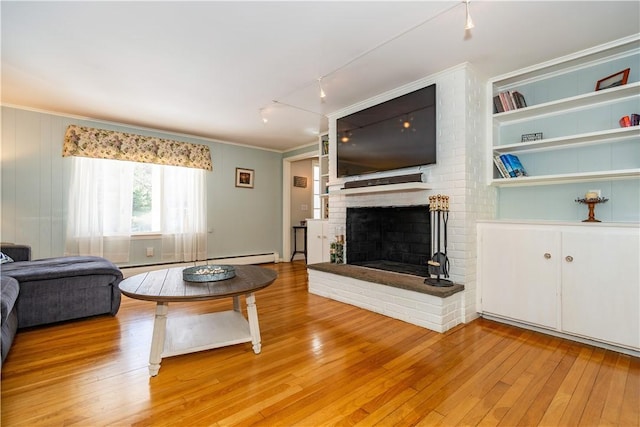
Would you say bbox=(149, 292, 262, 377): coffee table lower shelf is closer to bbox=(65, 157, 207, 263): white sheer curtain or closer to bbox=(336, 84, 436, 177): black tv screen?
bbox=(336, 84, 436, 177): black tv screen

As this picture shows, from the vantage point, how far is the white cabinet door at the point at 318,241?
4809 mm

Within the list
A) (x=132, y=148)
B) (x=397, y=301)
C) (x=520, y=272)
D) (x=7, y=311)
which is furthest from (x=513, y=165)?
(x=132, y=148)

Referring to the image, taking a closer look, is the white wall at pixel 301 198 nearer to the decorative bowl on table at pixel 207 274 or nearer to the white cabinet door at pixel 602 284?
the decorative bowl on table at pixel 207 274

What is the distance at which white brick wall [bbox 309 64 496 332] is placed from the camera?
2646 millimetres

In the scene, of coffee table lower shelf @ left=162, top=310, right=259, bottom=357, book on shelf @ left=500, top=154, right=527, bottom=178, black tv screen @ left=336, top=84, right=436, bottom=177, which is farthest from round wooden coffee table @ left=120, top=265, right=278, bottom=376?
book on shelf @ left=500, top=154, right=527, bottom=178

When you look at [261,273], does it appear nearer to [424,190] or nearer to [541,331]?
[424,190]

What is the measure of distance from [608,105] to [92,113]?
5.47 meters

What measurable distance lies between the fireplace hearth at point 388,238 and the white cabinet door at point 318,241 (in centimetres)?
112

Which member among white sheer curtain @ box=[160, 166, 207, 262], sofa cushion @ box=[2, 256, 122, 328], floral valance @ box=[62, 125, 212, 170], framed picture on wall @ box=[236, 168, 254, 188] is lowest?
sofa cushion @ box=[2, 256, 122, 328]

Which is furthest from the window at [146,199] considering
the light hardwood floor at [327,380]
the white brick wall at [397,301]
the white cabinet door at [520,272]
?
the white cabinet door at [520,272]

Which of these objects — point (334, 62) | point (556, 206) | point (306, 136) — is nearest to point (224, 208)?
point (306, 136)

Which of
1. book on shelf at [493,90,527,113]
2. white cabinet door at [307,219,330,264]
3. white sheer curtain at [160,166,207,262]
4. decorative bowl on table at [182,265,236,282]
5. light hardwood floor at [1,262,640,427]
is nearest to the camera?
light hardwood floor at [1,262,640,427]

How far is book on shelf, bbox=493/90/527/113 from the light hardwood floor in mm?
1987

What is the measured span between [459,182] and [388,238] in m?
1.28
